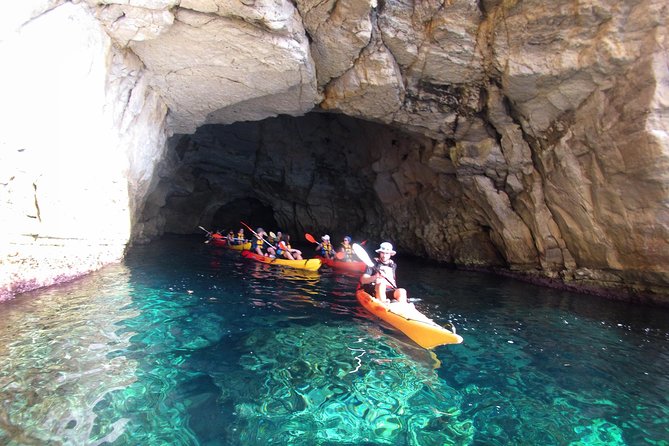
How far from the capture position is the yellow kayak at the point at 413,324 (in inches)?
185

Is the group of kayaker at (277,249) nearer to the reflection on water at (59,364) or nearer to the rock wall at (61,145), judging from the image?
the rock wall at (61,145)

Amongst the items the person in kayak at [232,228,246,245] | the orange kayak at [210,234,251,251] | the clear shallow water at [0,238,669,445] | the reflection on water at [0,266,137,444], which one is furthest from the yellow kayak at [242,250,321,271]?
the reflection on water at [0,266,137,444]

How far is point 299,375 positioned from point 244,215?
76.9 feet

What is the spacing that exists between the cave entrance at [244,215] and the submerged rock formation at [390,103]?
14998mm

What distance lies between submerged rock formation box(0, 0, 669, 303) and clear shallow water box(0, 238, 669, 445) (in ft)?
5.98

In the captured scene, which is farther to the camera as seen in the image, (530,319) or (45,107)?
(530,319)

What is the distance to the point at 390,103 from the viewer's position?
10.1m

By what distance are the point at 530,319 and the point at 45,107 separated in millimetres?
8453

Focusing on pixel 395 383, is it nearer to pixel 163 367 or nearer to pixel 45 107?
pixel 163 367

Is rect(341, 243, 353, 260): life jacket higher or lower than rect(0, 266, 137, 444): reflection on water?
lower

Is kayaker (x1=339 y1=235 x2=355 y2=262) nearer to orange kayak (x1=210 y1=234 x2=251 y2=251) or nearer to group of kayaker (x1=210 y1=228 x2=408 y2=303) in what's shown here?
group of kayaker (x1=210 y1=228 x2=408 y2=303)

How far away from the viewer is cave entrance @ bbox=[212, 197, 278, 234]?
83.7ft

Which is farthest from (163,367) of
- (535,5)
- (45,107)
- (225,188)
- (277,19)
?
(225,188)

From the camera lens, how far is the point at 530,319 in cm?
693
